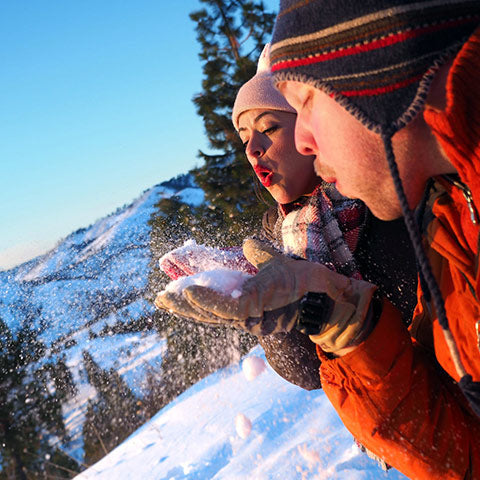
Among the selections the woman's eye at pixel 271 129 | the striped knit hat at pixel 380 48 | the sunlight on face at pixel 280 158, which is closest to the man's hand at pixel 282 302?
the striped knit hat at pixel 380 48

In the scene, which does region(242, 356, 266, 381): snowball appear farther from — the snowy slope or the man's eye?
the snowy slope

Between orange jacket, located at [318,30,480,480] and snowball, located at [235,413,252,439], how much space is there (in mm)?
2572

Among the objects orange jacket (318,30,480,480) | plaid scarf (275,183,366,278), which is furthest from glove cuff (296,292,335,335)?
plaid scarf (275,183,366,278)

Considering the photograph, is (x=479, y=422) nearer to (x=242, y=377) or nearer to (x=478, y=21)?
(x=478, y=21)

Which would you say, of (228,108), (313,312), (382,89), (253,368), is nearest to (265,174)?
(313,312)

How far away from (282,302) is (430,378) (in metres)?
0.64

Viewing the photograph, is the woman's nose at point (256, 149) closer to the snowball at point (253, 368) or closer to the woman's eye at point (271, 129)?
the woman's eye at point (271, 129)

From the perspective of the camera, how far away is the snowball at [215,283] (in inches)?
48.3

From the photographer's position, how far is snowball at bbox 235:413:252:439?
3.76 metres

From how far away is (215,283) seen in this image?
1239 millimetres

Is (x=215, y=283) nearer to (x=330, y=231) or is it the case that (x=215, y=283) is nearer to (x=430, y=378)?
(x=430, y=378)

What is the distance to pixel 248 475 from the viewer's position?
3.11 metres

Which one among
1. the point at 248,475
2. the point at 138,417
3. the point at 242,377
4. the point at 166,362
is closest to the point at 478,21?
the point at 248,475

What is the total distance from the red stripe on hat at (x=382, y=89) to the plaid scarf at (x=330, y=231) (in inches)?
38.9
